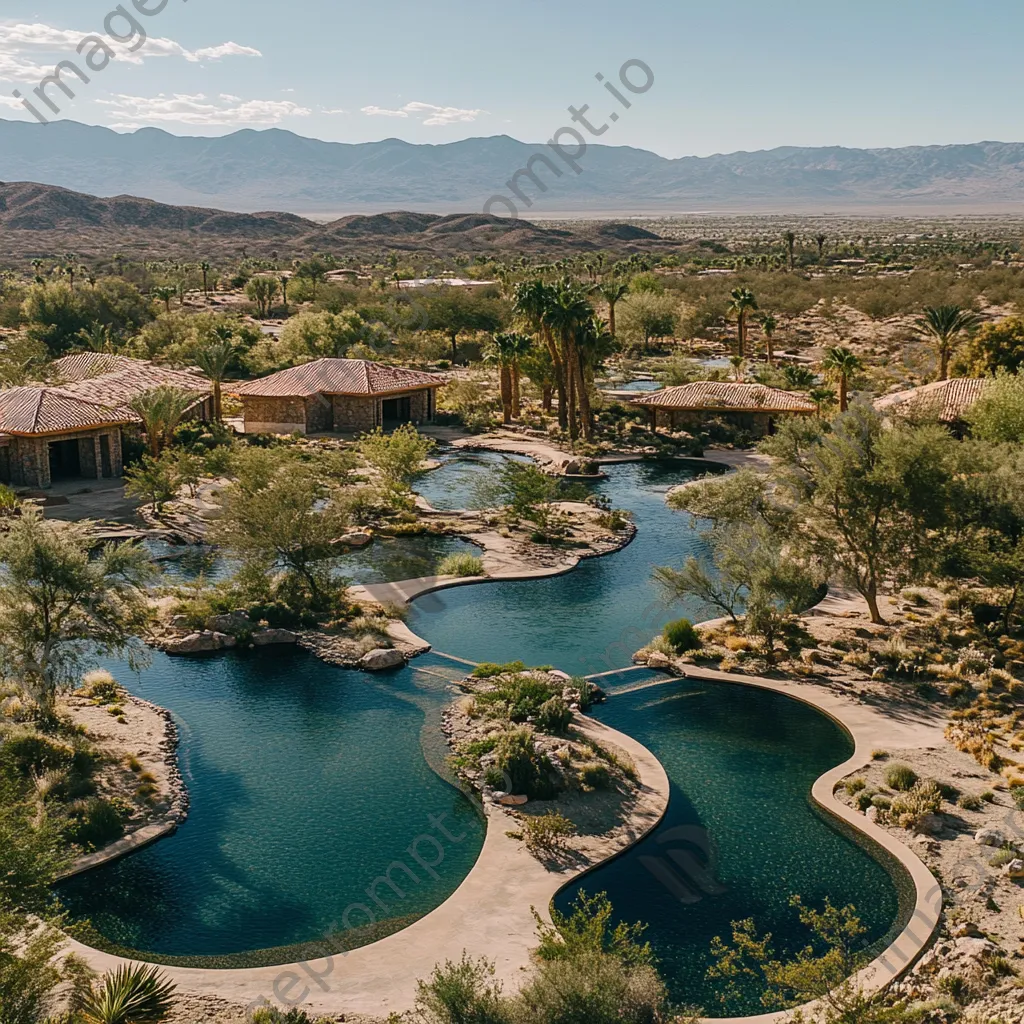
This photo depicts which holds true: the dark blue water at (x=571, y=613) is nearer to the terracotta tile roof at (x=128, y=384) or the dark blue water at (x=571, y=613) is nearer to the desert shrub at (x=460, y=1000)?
the desert shrub at (x=460, y=1000)

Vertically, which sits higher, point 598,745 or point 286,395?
point 286,395

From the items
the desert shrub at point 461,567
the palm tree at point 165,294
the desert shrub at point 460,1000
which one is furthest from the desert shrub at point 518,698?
the palm tree at point 165,294

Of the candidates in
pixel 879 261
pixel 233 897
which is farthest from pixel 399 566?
pixel 879 261

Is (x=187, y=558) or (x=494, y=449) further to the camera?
(x=494, y=449)

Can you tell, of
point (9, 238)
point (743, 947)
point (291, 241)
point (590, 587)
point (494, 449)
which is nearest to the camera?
point (743, 947)

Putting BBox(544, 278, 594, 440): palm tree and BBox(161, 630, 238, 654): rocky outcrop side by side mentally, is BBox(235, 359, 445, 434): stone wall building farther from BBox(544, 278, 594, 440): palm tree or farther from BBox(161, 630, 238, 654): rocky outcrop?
BBox(161, 630, 238, 654): rocky outcrop

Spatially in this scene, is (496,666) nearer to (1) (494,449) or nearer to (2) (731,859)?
(2) (731,859)

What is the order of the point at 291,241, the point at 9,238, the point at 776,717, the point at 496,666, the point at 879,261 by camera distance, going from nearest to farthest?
the point at 776,717, the point at 496,666, the point at 879,261, the point at 9,238, the point at 291,241

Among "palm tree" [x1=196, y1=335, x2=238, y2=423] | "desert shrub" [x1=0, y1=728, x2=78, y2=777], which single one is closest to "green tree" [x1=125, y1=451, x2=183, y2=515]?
"palm tree" [x1=196, y1=335, x2=238, y2=423]
